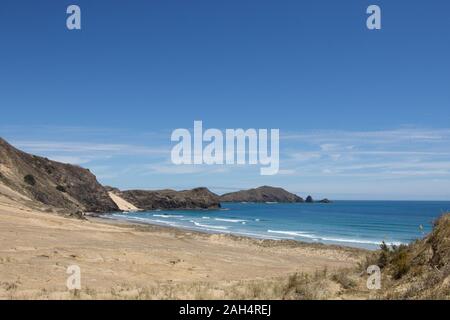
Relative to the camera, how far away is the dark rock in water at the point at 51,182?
70050 millimetres

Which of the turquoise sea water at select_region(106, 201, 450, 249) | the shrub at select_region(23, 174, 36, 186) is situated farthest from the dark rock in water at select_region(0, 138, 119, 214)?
the turquoise sea water at select_region(106, 201, 450, 249)

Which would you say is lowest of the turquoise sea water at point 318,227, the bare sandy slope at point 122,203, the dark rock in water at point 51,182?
the turquoise sea water at point 318,227

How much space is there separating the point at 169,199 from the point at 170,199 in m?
0.48

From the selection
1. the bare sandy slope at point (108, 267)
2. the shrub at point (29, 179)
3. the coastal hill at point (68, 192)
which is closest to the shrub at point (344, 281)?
the bare sandy slope at point (108, 267)

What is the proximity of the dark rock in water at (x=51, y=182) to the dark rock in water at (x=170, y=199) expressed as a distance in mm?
30327

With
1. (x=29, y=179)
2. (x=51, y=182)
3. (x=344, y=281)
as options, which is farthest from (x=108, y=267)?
(x=51, y=182)

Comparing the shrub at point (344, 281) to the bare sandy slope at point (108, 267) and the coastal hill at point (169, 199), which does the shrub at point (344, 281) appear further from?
the coastal hill at point (169, 199)

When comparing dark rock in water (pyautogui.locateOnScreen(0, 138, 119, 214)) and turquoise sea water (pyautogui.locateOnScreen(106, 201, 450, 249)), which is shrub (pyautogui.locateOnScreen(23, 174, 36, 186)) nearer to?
dark rock in water (pyautogui.locateOnScreen(0, 138, 119, 214))

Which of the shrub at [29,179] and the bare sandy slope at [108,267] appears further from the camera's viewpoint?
the shrub at [29,179]

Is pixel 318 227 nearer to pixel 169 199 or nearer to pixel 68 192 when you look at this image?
pixel 68 192

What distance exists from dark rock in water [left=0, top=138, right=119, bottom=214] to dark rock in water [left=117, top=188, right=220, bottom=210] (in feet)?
99.5

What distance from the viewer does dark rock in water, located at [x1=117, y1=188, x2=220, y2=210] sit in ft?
500

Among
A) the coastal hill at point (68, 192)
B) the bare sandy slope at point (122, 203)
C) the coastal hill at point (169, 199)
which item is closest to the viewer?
the coastal hill at point (68, 192)
